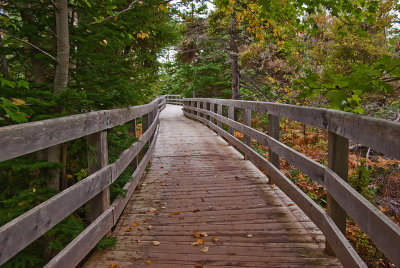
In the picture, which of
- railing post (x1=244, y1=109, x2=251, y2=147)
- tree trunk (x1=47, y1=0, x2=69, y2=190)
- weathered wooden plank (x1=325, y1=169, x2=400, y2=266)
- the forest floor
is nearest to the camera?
weathered wooden plank (x1=325, y1=169, x2=400, y2=266)

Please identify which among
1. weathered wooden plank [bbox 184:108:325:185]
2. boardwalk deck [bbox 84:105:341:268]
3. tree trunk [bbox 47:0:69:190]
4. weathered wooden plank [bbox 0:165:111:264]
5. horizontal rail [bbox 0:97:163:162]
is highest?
tree trunk [bbox 47:0:69:190]

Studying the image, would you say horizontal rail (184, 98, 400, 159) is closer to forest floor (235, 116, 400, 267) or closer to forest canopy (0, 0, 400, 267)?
forest canopy (0, 0, 400, 267)

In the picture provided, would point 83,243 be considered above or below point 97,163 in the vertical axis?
below

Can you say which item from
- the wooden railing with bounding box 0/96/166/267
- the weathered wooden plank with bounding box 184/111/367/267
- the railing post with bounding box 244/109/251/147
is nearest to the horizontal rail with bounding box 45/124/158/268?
the wooden railing with bounding box 0/96/166/267

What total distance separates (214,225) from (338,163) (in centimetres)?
154

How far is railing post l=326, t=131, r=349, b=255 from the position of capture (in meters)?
2.38

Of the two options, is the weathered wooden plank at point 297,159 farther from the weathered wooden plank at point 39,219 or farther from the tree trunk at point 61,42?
the tree trunk at point 61,42

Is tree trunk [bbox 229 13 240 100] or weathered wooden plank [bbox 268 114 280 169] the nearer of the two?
weathered wooden plank [bbox 268 114 280 169]

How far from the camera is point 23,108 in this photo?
2518 millimetres

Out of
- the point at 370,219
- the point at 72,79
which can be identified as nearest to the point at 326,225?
the point at 370,219

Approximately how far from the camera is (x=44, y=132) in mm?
1780

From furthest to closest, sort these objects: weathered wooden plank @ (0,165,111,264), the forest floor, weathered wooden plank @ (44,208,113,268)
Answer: the forest floor
weathered wooden plank @ (44,208,113,268)
weathered wooden plank @ (0,165,111,264)

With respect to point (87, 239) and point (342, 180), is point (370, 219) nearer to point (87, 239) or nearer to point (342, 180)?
point (342, 180)

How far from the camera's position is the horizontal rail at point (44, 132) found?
1.47 metres
